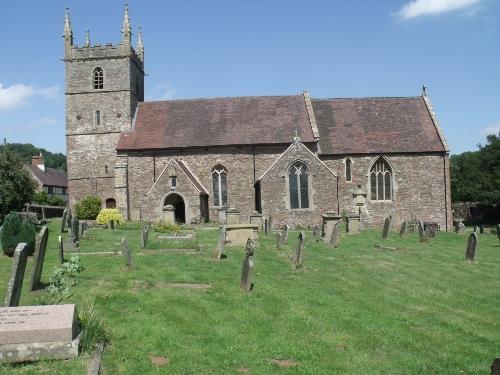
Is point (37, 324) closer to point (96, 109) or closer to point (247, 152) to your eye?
point (247, 152)

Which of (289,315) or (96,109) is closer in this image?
(289,315)

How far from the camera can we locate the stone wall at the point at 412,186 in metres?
34.7

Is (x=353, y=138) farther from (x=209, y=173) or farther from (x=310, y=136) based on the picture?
(x=209, y=173)

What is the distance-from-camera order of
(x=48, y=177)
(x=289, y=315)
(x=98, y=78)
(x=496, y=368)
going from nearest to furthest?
(x=496, y=368)
(x=289, y=315)
(x=98, y=78)
(x=48, y=177)

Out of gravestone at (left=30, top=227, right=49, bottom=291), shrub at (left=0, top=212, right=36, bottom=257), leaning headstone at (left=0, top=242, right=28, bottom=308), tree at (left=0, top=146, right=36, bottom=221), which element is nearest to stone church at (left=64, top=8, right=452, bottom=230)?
tree at (left=0, top=146, right=36, bottom=221)

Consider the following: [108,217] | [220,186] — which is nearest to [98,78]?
[220,186]

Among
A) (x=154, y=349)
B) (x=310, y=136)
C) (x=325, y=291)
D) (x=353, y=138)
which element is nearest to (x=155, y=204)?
(x=310, y=136)

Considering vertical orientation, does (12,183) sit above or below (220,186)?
above

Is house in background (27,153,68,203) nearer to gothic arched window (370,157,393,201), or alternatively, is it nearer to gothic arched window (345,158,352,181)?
gothic arched window (345,158,352,181)

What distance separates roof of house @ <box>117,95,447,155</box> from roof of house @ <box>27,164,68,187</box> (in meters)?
43.1

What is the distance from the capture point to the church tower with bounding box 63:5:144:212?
37.8 metres

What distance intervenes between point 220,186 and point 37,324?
2848cm

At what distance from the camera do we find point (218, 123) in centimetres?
3653

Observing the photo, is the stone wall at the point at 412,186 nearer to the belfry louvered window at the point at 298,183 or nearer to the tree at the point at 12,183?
the belfry louvered window at the point at 298,183
